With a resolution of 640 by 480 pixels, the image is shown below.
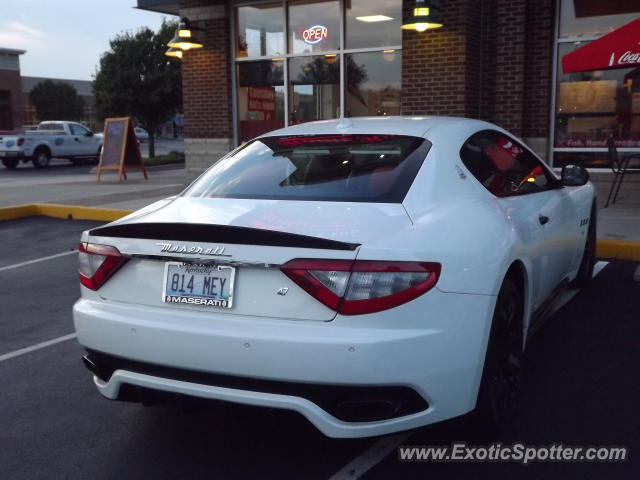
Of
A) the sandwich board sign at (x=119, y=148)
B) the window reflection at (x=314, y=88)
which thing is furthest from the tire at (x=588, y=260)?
the sandwich board sign at (x=119, y=148)

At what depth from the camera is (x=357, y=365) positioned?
2709 mm

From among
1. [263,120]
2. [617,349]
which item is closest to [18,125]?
[263,120]

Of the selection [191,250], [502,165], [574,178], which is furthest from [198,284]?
[574,178]

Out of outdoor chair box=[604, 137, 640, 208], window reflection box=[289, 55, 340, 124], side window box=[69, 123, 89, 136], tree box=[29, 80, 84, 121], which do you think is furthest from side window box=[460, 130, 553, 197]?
tree box=[29, 80, 84, 121]

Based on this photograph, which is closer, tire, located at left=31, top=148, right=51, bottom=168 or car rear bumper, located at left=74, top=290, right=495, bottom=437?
car rear bumper, located at left=74, top=290, right=495, bottom=437

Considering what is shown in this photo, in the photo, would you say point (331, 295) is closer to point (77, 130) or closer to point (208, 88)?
point (208, 88)

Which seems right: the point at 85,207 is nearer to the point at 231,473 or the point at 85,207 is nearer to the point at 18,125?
the point at 231,473

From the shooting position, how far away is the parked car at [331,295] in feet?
9.07

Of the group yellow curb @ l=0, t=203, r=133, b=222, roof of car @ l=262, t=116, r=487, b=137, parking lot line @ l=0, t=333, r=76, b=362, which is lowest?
parking lot line @ l=0, t=333, r=76, b=362

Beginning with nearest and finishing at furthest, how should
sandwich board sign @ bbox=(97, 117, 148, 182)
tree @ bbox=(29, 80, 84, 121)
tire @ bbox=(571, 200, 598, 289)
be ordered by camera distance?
tire @ bbox=(571, 200, 598, 289), sandwich board sign @ bbox=(97, 117, 148, 182), tree @ bbox=(29, 80, 84, 121)

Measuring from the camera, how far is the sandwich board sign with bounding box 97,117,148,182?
17438mm

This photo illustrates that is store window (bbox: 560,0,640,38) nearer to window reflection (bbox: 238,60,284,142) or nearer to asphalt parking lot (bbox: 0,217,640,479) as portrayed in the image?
window reflection (bbox: 238,60,284,142)

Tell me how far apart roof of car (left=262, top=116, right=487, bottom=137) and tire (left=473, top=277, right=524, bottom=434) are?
1.01 meters

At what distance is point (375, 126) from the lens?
4.14 m
